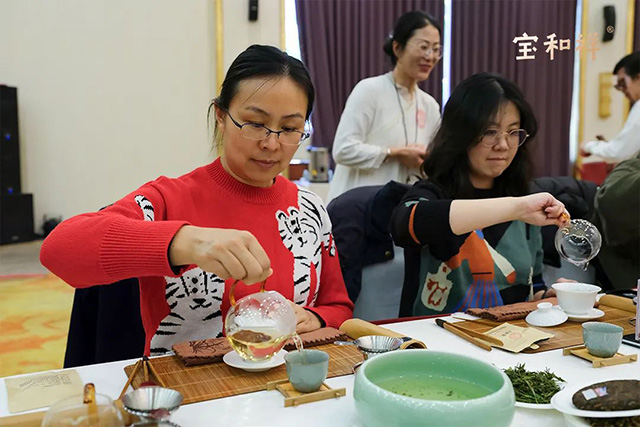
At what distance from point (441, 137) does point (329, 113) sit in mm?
3601

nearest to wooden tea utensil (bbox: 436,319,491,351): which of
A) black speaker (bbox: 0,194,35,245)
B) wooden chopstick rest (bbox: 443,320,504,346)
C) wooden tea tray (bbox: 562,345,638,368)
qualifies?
wooden chopstick rest (bbox: 443,320,504,346)

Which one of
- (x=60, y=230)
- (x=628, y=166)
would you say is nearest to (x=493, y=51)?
(x=628, y=166)

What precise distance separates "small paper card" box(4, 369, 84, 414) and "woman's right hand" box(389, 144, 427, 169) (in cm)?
197

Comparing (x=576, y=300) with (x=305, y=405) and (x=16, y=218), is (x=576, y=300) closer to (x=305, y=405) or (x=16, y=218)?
(x=305, y=405)

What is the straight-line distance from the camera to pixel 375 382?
0.77 m

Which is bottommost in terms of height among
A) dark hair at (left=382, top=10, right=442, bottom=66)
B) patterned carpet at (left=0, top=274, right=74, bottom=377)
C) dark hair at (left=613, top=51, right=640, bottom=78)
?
patterned carpet at (left=0, top=274, right=74, bottom=377)

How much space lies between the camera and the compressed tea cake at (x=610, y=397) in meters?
0.73

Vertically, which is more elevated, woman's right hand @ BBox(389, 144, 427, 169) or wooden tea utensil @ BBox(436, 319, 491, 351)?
woman's right hand @ BBox(389, 144, 427, 169)

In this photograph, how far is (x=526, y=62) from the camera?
13.3 ft

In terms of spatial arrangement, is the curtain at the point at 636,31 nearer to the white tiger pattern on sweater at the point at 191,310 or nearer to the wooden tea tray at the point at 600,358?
the wooden tea tray at the point at 600,358

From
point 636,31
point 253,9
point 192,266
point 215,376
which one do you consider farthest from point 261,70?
point 636,31

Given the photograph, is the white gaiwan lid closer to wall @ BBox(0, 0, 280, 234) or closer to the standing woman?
the standing woman

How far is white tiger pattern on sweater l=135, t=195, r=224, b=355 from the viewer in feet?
4.09

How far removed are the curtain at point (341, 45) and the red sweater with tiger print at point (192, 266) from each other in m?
3.86
